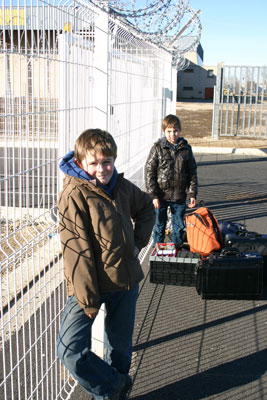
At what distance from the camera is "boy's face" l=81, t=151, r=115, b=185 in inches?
97.0

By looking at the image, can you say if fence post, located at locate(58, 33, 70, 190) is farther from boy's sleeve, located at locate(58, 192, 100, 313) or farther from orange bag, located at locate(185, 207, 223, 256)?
orange bag, located at locate(185, 207, 223, 256)

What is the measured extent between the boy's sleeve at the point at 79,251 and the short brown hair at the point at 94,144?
260 millimetres

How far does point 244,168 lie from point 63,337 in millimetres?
10858

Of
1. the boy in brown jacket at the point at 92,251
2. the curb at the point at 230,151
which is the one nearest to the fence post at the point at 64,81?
the boy in brown jacket at the point at 92,251

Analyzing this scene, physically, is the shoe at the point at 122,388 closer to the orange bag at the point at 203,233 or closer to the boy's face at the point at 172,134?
the orange bag at the point at 203,233

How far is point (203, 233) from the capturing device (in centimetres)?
507

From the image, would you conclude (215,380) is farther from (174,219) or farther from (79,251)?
(174,219)

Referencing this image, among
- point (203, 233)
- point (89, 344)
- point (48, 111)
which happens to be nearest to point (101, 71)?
point (48, 111)

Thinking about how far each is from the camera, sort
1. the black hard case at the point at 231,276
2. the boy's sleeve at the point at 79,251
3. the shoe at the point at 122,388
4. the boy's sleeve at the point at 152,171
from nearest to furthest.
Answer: the boy's sleeve at the point at 79,251 < the shoe at the point at 122,388 < the black hard case at the point at 231,276 < the boy's sleeve at the point at 152,171

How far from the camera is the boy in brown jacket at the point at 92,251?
2.39m

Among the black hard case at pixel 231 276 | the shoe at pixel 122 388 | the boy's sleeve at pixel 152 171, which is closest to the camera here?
the shoe at pixel 122 388

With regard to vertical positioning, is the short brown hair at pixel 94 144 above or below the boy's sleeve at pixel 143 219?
above

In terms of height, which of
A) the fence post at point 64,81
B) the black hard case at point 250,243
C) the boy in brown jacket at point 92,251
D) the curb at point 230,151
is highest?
the fence post at point 64,81

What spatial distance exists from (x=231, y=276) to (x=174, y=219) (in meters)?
1.15
